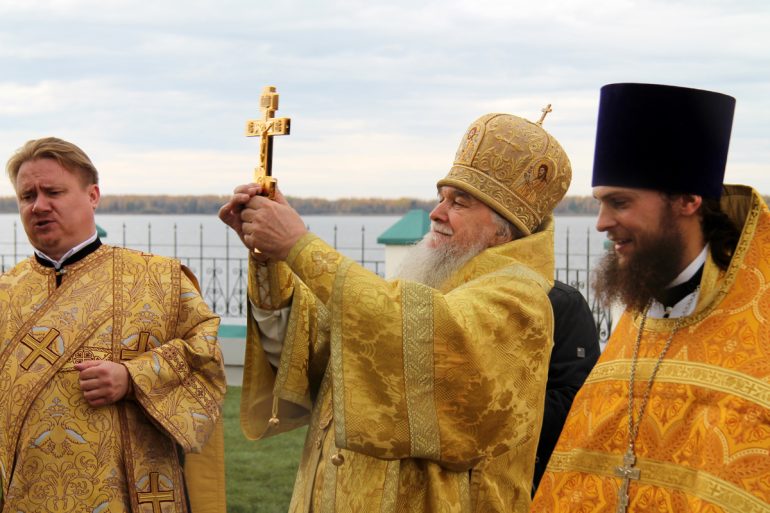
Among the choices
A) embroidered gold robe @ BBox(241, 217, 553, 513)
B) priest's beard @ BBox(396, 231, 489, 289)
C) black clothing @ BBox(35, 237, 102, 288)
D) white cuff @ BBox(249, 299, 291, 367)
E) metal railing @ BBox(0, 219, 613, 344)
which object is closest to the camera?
embroidered gold robe @ BBox(241, 217, 553, 513)

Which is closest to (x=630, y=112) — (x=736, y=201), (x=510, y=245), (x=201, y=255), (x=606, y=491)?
(x=736, y=201)

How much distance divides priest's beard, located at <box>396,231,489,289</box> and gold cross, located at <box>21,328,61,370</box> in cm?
136

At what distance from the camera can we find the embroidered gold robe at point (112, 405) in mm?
3943

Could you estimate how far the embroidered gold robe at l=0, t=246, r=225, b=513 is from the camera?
3.94 metres

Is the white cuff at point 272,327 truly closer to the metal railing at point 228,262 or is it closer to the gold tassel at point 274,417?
the gold tassel at point 274,417

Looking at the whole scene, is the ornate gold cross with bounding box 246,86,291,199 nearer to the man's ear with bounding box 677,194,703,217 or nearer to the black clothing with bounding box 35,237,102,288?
the man's ear with bounding box 677,194,703,217

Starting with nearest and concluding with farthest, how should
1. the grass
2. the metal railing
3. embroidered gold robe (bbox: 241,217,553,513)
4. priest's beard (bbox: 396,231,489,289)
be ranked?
embroidered gold robe (bbox: 241,217,553,513) < priest's beard (bbox: 396,231,489,289) < the grass < the metal railing

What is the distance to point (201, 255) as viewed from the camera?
12.6 metres

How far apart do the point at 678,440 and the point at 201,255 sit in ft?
33.5

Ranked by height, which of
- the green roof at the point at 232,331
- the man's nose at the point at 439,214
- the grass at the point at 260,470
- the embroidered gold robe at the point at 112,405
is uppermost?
the man's nose at the point at 439,214

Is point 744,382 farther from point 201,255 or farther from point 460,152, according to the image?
point 201,255

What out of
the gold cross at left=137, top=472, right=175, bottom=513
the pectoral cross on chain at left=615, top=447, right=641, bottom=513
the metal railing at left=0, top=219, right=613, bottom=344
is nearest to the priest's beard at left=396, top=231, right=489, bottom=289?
the pectoral cross on chain at left=615, top=447, right=641, bottom=513

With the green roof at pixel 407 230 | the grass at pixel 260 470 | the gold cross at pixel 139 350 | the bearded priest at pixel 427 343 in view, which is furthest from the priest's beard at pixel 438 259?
the green roof at pixel 407 230

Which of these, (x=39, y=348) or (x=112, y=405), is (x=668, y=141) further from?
(x=39, y=348)
